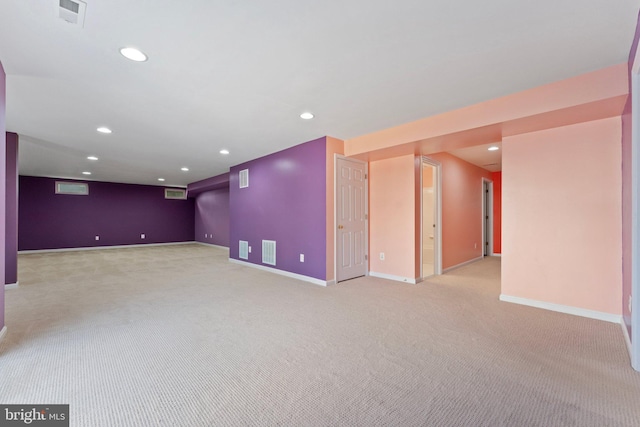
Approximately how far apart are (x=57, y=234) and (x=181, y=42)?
981 centimetres

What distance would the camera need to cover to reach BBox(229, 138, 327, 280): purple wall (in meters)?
4.33

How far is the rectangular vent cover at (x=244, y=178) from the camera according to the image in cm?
602

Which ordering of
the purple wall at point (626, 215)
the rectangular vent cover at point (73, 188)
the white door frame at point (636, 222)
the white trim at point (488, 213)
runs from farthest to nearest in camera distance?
the rectangular vent cover at point (73, 188), the white trim at point (488, 213), the purple wall at point (626, 215), the white door frame at point (636, 222)

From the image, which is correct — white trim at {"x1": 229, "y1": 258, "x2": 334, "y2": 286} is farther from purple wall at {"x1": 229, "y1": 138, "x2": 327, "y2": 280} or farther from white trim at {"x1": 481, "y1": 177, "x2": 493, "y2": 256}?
white trim at {"x1": 481, "y1": 177, "x2": 493, "y2": 256}

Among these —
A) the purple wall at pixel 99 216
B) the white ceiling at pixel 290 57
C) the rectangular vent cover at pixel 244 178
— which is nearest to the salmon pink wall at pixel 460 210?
the white ceiling at pixel 290 57

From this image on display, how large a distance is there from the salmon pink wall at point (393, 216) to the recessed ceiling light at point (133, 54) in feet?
11.8

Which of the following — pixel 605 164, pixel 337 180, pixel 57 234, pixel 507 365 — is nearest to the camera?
pixel 507 365

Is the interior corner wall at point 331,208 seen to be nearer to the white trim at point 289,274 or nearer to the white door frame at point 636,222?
the white trim at point 289,274

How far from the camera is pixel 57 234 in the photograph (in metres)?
8.42

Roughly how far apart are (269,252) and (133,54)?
12.6 ft

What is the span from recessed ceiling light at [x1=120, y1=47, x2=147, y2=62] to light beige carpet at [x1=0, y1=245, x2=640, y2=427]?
230 centimetres

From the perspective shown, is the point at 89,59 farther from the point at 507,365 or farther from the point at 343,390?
the point at 507,365

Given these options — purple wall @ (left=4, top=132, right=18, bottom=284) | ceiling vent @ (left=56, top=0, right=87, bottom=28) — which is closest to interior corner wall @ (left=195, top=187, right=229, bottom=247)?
purple wall @ (left=4, top=132, right=18, bottom=284)

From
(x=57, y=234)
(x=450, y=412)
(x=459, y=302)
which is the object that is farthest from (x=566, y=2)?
(x=57, y=234)
